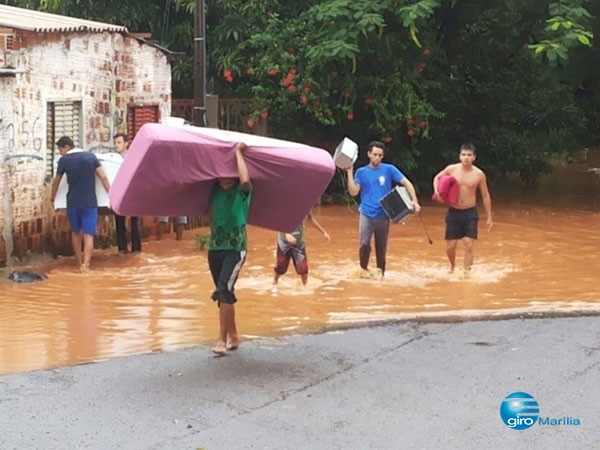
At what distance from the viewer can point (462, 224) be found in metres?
12.9

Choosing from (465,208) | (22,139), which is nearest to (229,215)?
(465,208)

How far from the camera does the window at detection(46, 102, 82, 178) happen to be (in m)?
14.2

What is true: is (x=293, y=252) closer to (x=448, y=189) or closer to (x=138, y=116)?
(x=448, y=189)

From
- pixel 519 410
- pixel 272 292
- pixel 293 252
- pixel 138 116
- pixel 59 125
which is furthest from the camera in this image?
pixel 138 116

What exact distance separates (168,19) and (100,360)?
1488cm

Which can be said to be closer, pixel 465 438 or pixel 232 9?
pixel 465 438

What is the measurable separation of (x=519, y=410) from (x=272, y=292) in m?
5.10

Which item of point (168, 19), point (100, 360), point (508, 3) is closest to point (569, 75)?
point (508, 3)

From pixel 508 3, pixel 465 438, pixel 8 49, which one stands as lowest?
pixel 465 438

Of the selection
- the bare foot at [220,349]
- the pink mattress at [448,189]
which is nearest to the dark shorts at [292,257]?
the pink mattress at [448,189]

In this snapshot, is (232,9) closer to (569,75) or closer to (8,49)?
(569,75)

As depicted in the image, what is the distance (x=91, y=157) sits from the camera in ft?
44.0

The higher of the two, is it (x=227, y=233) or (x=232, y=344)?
(x=227, y=233)

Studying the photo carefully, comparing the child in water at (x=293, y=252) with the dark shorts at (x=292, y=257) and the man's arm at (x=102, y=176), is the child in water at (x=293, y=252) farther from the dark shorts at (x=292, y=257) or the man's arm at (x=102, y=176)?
the man's arm at (x=102, y=176)
